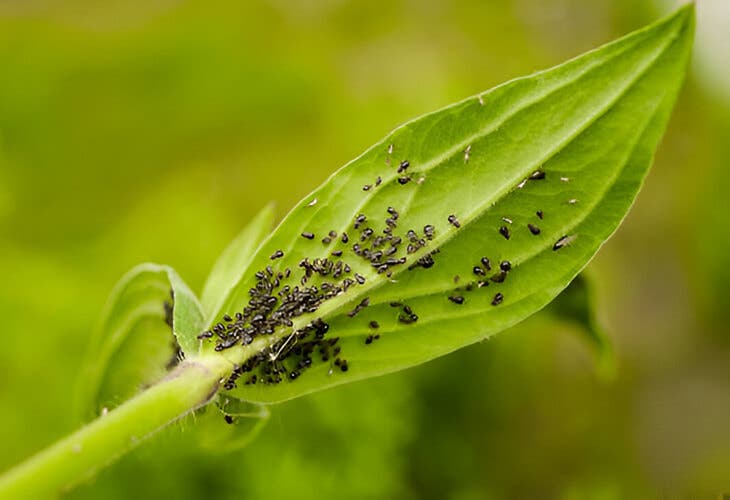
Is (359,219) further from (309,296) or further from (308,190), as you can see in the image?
(308,190)

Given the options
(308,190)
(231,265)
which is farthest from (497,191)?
(308,190)

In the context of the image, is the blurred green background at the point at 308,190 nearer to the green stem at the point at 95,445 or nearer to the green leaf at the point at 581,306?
the green leaf at the point at 581,306

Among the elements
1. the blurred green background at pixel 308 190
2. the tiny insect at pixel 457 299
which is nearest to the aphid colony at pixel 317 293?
the tiny insect at pixel 457 299

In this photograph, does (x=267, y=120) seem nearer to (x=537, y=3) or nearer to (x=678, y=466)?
(x=537, y=3)

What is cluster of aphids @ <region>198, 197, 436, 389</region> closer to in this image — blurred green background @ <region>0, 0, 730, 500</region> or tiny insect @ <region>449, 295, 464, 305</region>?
tiny insect @ <region>449, 295, 464, 305</region>

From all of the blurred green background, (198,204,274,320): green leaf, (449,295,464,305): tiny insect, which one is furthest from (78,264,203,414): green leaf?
the blurred green background

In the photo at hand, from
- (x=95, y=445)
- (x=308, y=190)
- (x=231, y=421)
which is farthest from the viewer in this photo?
(x=308, y=190)

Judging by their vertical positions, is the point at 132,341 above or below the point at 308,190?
below
